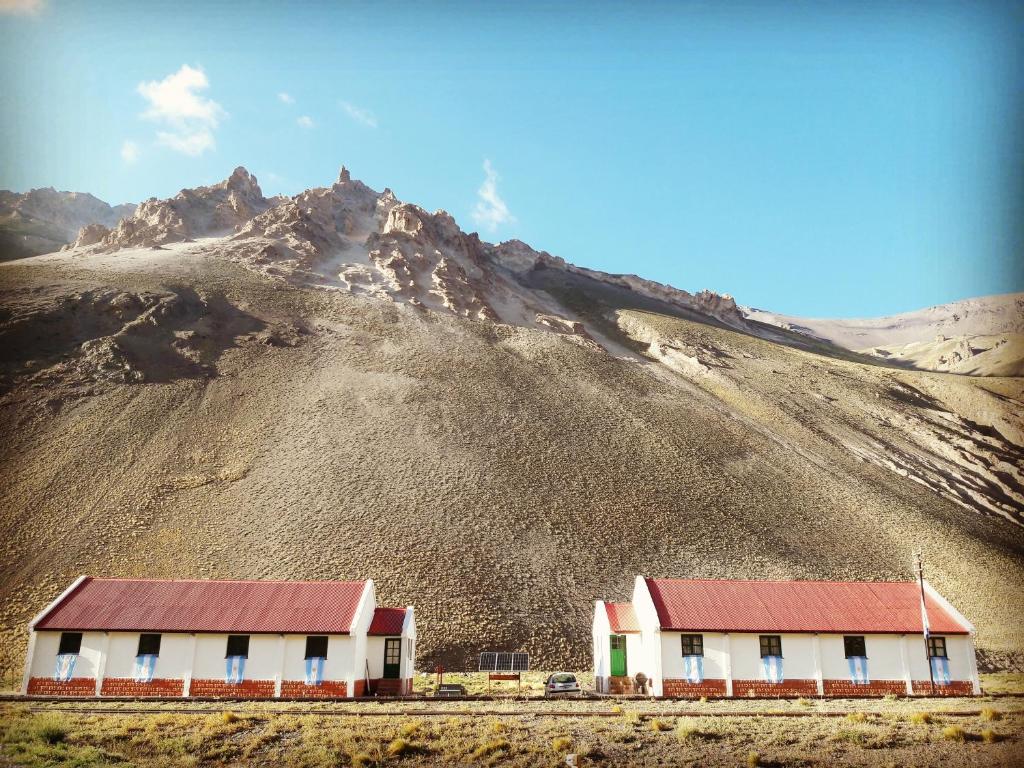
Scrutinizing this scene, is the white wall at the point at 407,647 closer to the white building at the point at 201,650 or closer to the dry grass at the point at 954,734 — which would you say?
the white building at the point at 201,650

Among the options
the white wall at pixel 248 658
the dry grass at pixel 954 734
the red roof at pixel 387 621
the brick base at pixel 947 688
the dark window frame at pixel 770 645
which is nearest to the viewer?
the dry grass at pixel 954 734

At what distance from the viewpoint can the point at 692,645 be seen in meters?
31.0

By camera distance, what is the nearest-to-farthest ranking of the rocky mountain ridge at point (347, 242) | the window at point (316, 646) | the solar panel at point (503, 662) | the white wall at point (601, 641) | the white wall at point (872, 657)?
1. the window at point (316, 646)
2. the white wall at point (872, 657)
3. the white wall at point (601, 641)
4. the solar panel at point (503, 662)
5. the rocky mountain ridge at point (347, 242)

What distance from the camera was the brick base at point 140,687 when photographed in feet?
96.0

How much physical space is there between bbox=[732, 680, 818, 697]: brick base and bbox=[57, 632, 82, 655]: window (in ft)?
84.4

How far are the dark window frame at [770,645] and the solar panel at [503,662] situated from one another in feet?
41.1

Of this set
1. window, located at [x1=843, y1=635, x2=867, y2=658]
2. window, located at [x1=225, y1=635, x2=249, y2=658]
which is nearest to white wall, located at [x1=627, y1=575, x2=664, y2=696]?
window, located at [x1=843, y1=635, x2=867, y2=658]

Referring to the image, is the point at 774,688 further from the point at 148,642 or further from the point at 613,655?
the point at 148,642

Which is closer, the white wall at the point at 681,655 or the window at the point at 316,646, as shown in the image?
the window at the point at 316,646

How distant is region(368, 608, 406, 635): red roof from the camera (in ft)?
106

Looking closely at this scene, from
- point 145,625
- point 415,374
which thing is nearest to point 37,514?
point 145,625

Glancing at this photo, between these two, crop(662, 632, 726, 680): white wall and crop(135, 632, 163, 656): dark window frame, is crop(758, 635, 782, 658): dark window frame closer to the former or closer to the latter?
crop(662, 632, 726, 680): white wall

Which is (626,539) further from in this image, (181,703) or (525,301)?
(525,301)

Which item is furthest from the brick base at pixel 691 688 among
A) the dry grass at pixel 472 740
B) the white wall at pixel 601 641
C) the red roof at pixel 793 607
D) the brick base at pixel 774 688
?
the dry grass at pixel 472 740
